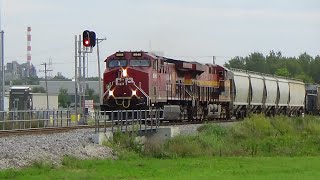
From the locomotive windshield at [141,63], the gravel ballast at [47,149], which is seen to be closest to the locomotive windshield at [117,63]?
the locomotive windshield at [141,63]

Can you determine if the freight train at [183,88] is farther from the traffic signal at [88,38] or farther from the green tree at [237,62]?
the green tree at [237,62]

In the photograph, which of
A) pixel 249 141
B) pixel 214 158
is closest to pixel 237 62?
pixel 249 141

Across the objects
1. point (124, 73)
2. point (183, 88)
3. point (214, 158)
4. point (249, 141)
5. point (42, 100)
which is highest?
point (124, 73)

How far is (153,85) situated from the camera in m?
36.4

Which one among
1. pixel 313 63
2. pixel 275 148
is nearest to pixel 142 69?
pixel 275 148

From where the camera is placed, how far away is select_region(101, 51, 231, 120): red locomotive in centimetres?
3588

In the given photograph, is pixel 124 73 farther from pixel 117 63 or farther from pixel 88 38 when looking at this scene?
pixel 88 38

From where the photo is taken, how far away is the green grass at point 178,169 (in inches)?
706

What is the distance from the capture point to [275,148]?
3042cm

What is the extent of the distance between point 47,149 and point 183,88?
20712 millimetres

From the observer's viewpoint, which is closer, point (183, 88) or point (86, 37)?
point (86, 37)

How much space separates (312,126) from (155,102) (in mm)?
10171

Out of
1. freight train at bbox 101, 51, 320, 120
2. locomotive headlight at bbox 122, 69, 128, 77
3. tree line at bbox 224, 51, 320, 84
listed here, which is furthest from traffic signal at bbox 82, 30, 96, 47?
tree line at bbox 224, 51, 320, 84

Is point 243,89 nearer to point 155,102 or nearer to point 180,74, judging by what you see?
point 180,74
